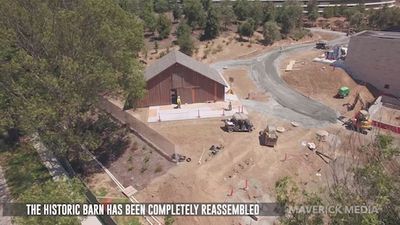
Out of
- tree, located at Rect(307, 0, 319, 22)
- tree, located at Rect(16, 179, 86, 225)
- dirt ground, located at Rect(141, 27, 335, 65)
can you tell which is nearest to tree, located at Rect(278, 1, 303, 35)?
dirt ground, located at Rect(141, 27, 335, 65)

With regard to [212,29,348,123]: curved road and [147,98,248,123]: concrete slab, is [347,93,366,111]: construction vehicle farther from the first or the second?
[147,98,248,123]: concrete slab

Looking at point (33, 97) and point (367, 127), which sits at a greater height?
point (33, 97)

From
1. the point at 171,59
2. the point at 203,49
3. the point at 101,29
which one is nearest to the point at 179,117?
the point at 171,59

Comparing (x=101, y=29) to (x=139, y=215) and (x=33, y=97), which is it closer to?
(x=33, y=97)

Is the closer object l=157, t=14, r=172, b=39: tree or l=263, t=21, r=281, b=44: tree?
l=263, t=21, r=281, b=44: tree

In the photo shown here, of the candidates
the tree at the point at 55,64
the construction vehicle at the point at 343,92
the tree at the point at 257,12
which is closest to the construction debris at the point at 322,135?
the construction vehicle at the point at 343,92

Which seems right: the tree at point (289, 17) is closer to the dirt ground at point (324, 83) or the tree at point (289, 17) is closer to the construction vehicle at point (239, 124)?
the dirt ground at point (324, 83)

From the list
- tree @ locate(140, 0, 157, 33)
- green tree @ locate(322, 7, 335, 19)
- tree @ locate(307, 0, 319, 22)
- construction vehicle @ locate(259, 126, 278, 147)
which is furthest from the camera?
green tree @ locate(322, 7, 335, 19)
